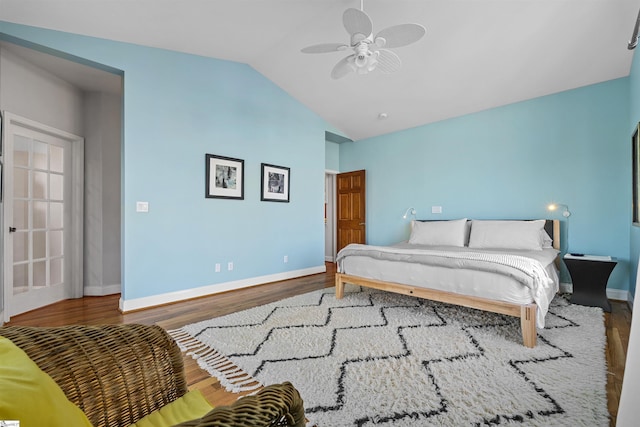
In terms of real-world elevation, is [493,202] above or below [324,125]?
below

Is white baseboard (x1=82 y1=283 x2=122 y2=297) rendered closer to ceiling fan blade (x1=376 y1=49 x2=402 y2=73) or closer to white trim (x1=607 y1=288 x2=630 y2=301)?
ceiling fan blade (x1=376 y1=49 x2=402 y2=73)

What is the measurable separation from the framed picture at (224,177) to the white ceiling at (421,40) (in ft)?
4.37

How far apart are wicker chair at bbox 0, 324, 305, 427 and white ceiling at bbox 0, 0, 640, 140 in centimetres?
288

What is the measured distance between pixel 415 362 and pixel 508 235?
98.9 inches

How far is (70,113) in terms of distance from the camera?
346 cm

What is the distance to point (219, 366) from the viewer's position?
185 cm

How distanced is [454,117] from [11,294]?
599cm

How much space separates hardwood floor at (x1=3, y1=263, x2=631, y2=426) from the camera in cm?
167

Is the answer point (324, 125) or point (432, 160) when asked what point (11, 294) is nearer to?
point (324, 125)

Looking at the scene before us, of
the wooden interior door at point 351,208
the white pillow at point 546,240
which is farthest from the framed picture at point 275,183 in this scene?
the white pillow at point 546,240

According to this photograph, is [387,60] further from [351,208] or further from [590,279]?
[351,208]

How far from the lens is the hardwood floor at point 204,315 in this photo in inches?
65.8

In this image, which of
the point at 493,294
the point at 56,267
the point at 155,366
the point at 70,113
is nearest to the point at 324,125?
the point at 70,113

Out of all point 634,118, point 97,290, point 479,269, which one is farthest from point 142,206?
point 634,118
